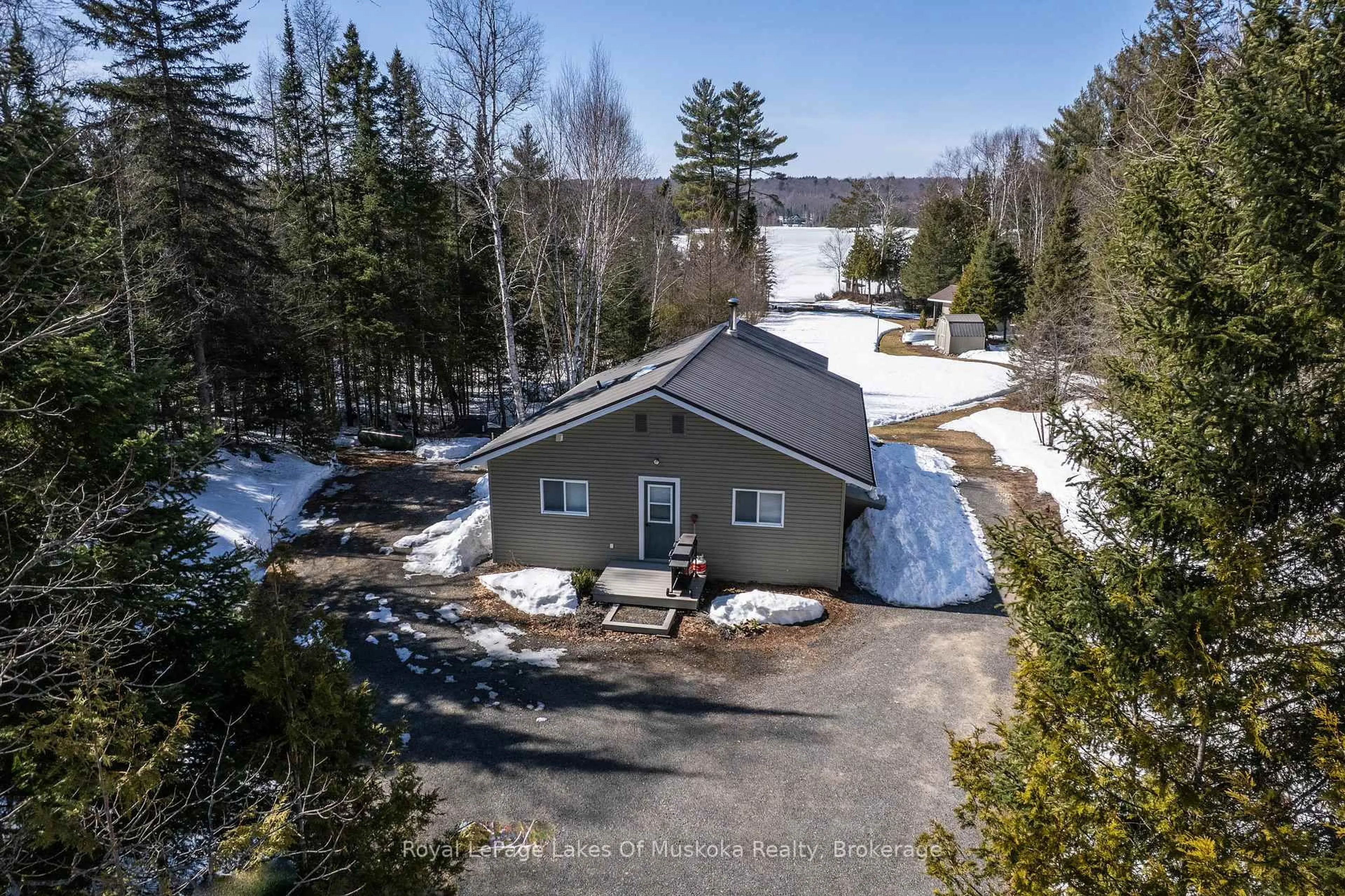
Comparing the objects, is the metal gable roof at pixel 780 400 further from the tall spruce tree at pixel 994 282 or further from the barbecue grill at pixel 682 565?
the tall spruce tree at pixel 994 282

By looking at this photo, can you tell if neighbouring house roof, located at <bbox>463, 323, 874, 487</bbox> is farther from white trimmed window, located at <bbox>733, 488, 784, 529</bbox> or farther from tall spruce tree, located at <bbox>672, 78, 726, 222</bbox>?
tall spruce tree, located at <bbox>672, 78, 726, 222</bbox>

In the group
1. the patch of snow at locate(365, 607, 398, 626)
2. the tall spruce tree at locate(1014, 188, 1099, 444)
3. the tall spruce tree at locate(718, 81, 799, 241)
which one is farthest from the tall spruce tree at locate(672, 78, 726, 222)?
the patch of snow at locate(365, 607, 398, 626)

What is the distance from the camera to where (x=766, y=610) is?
14539 millimetres

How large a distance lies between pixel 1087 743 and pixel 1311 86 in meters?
5.09

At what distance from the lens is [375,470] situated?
966 inches

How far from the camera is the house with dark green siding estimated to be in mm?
15461

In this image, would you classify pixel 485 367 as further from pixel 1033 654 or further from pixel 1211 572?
pixel 1211 572

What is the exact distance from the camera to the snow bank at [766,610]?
47.5 ft

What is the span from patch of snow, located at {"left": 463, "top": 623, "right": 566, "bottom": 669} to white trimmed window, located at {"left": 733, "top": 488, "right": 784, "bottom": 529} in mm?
4762

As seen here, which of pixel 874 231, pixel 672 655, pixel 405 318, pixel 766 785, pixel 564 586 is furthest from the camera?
pixel 874 231

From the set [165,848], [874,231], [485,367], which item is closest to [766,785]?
[165,848]

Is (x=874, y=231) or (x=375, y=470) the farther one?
(x=874, y=231)

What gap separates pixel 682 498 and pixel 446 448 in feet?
48.5

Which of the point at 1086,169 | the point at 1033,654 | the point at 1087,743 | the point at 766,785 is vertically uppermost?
the point at 1086,169
